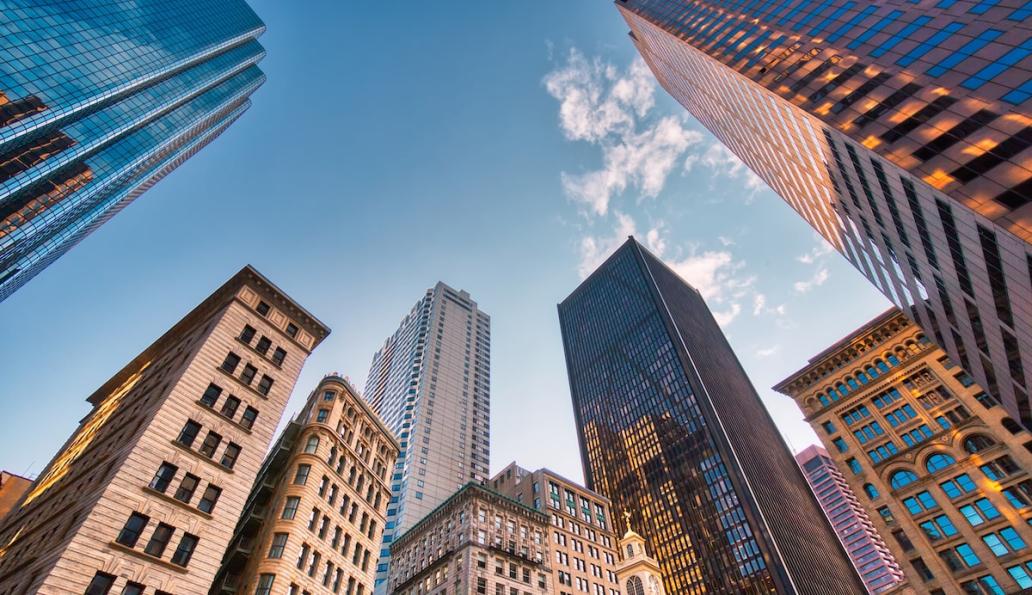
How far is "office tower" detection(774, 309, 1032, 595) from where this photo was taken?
52688 mm

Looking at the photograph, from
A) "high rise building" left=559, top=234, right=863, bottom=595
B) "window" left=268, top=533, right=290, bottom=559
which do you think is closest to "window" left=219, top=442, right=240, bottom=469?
"window" left=268, top=533, right=290, bottom=559

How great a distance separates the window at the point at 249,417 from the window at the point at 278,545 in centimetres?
995

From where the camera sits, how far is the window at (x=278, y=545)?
4156 centimetres

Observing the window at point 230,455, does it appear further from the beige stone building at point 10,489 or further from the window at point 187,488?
the beige stone building at point 10,489

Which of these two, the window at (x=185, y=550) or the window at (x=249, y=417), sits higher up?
the window at (x=249, y=417)

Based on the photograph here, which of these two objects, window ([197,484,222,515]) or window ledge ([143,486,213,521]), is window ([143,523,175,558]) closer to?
window ledge ([143,486,213,521])

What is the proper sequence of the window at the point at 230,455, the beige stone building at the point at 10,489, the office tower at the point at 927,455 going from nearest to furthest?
1. the window at the point at 230,455
2. the office tower at the point at 927,455
3. the beige stone building at the point at 10,489

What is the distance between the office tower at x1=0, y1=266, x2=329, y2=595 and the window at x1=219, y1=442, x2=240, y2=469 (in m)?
0.08

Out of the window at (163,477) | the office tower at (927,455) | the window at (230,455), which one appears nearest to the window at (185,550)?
the window at (163,477)

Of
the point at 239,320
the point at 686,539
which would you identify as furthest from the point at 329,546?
the point at 686,539

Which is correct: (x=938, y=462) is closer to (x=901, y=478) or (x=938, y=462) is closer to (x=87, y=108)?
(x=901, y=478)

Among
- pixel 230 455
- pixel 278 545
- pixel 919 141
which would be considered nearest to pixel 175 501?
pixel 230 455

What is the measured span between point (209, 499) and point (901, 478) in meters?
75.8

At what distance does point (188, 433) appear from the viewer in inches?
1465
